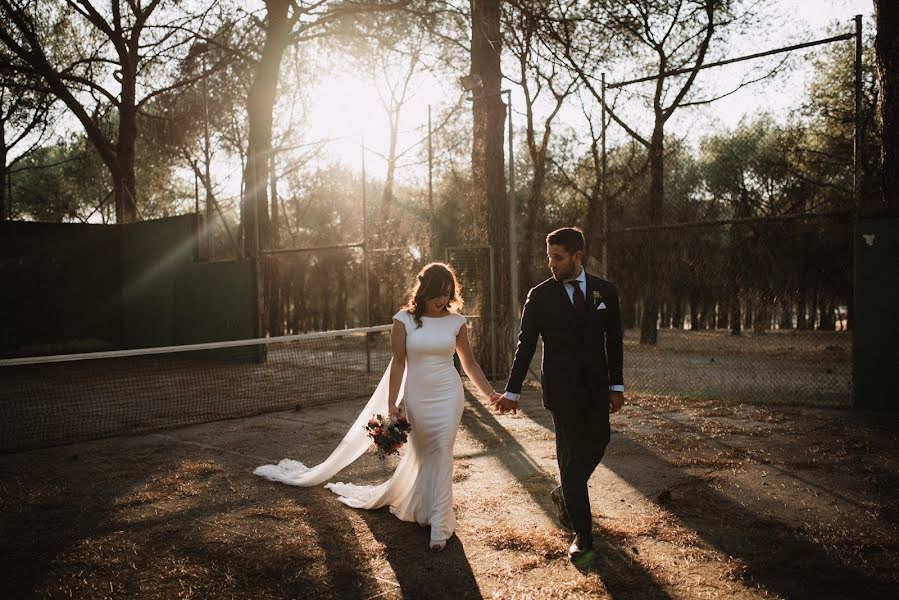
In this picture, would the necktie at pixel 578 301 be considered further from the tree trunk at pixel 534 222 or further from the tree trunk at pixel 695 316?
the tree trunk at pixel 534 222

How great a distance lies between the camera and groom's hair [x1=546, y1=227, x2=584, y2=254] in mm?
4371

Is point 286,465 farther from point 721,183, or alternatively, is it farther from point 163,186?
point 163,186

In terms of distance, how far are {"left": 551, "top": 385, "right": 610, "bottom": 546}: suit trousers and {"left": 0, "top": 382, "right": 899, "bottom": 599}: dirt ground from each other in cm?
30

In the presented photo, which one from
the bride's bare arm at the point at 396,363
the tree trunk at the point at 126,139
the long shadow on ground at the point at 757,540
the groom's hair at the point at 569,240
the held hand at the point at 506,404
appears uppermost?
the tree trunk at the point at 126,139

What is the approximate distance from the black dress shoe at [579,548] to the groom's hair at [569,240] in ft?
5.57

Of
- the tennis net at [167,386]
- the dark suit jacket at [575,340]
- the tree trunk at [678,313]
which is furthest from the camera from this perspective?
the tree trunk at [678,313]

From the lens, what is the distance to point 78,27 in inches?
1086

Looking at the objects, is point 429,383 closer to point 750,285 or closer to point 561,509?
point 561,509

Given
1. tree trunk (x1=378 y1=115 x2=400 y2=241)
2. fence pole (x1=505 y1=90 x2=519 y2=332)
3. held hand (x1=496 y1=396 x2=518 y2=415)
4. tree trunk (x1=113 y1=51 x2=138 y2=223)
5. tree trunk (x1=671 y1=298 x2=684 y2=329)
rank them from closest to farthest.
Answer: held hand (x1=496 y1=396 x2=518 y2=415), tree trunk (x1=671 y1=298 x2=684 y2=329), fence pole (x1=505 y1=90 x2=519 y2=332), tree trunk (x1=113 y1=51 x2=138 y2=223), tree trunk (x1=378 y1=115 x2=400 y2=241)

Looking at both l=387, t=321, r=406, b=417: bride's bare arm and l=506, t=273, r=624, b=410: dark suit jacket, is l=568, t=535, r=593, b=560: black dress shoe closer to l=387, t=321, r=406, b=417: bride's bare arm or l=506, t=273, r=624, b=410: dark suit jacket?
l=506, t=273, r=624, b=410: dark suit jacket

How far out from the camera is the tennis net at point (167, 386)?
9.26 meters

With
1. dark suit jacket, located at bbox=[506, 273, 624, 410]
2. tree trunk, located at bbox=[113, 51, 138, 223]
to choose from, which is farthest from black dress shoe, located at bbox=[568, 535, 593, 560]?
tree trunk, located at bbox=[113, 51, 138, 223]

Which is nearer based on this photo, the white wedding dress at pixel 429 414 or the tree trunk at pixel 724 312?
the white wedding dress at pixel 429 414

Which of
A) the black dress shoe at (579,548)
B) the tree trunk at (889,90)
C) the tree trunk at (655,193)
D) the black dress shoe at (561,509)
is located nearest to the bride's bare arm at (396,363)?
the black dress shoe at (561,509)
